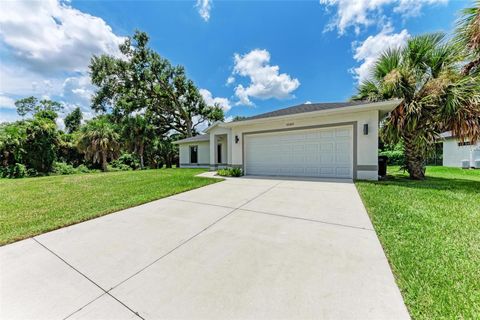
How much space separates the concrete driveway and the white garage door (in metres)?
4.93

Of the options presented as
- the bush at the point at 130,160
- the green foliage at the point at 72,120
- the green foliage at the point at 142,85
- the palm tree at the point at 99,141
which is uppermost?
the green foliage at the point at 142,85

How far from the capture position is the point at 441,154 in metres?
15.9

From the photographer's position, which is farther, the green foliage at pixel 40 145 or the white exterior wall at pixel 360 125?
the green foliage at pixel 40 145

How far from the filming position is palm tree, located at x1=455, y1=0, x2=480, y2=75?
5789mm

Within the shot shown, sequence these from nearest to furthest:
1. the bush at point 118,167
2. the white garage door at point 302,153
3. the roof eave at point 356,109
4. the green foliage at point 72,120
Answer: the roof eave at point 356,109, the white garage door at point 302,153, the bush at point 118,167, the green foliage at point 72,120

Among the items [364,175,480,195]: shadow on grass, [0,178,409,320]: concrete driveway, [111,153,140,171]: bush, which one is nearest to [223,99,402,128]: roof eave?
[364,175,480,195]: shadow on grass

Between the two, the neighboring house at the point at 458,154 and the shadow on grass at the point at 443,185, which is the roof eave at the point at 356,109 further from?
the neighboring house at the point at 458,154

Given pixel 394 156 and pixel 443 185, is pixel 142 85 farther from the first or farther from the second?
pixel 394 156

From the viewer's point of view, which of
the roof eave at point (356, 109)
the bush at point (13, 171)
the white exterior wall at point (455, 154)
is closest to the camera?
the roof eave at point (356, 109)

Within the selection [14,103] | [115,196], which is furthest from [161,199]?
[14,103]

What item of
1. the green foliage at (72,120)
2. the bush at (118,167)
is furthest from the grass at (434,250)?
the green foliage at (72,120)

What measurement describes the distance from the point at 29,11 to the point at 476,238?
1189 cm

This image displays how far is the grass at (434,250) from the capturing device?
1516mm

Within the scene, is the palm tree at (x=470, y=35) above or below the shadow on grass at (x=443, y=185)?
above
